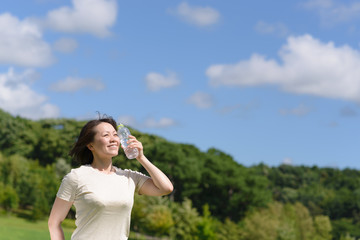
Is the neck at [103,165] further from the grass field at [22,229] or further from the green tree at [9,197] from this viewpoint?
the green tree at [9,197]

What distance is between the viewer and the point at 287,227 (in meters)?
49.3

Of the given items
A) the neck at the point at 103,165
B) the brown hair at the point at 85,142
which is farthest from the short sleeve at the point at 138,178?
the brown hair at the point at 85,142

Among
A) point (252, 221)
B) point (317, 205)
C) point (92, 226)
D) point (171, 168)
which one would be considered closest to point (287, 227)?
point (252, 221)

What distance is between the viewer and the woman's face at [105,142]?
13.7ft

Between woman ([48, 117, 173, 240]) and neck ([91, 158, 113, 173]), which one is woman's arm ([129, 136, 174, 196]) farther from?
neck ([91, 158, 113, 173])

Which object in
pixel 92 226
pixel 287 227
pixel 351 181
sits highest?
pixel 351 181

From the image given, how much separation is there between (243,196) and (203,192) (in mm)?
3910

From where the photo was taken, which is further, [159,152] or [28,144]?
[28,144]

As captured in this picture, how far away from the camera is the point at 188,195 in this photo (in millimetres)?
52219

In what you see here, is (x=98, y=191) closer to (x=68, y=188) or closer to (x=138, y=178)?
(x=68, y=188)

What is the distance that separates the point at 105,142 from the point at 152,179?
48 cm

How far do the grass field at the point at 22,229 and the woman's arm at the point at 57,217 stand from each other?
39494 millimetres

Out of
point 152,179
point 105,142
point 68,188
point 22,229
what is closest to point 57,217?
point 68,188

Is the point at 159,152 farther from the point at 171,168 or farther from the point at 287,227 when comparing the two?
the point at 287,227
